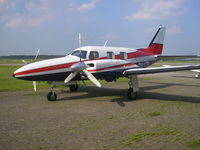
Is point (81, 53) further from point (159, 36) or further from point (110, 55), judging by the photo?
point (159, 36)

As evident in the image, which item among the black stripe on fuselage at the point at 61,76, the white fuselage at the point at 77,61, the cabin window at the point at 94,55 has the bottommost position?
the black stripe on fuselage at the point at 61,76

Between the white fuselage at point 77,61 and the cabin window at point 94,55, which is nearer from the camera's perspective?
the white fuselage at point 77,61

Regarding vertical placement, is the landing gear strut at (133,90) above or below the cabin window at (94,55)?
below

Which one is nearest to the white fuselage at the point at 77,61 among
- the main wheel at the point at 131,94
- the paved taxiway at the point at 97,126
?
the main wheel at the point at 131,94

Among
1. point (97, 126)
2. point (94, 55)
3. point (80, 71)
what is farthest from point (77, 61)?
point (97, 126)

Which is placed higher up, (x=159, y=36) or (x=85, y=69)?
(x=159, y=36)

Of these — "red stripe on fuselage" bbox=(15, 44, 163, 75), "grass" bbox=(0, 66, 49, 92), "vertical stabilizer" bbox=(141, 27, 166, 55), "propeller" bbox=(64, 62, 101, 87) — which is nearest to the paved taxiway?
"propeller" bbox=(64, 62, 101, 87)

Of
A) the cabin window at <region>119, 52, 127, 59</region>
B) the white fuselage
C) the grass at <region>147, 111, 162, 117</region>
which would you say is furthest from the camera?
the cabin window at <region>119, 52, 127, 59</region>

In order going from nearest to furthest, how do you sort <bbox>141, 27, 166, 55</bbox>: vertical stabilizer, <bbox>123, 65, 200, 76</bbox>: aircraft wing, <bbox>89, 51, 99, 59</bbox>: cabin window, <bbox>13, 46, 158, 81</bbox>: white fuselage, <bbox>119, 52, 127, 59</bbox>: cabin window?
<bbox>13, 46, 158, 81</bbox>: white fuselage → <bbox>123, 65, 200, 76</bbox>: aircraft wing → <bbox>89, 51, 99, 59</bbox>: cabin window → <bbox>119, 52, 127, 59</bbox>: cabin window → <bbox>141, 27, 166, 55</bbox>: vertical stabilizer

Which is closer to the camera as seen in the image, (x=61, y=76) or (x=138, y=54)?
(x=61, y=76)

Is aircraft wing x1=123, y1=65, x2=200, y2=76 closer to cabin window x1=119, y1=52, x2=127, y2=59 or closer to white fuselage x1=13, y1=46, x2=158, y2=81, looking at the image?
white fuselage x1=13, y1=46, x2=158, y2=81

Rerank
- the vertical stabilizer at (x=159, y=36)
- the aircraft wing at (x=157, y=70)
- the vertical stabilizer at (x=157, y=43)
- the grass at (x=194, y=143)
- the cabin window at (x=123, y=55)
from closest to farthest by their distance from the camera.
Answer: the grass at (x=194, y=143)
the aircraft wing at (x=157, y=70)
the cabin window at (x=123, y=55)
the vertical stabilizer at (x=157, y=43)
the vertical stabilizer at (x=159, y=36)

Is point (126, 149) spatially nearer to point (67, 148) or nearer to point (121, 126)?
point (67, 148)

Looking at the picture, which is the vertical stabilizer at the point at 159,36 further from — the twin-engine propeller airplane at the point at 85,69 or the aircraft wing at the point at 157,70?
the aircraft wing at the point at 157,70
